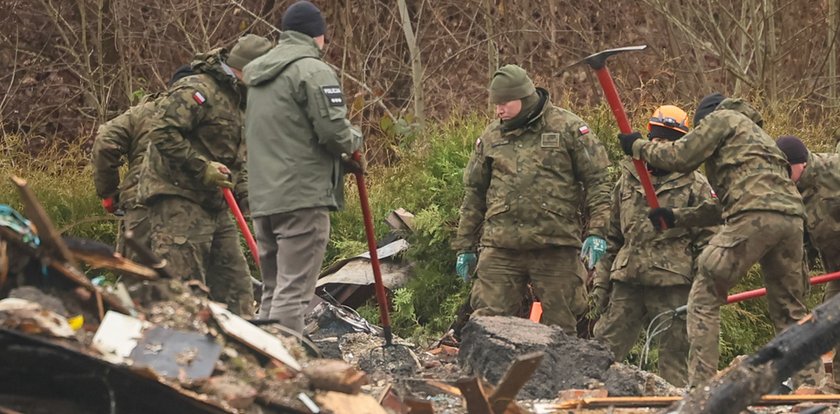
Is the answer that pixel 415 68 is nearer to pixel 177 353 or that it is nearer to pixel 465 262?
pixel 465 262

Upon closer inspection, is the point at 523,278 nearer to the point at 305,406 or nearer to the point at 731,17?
the point at 305,406

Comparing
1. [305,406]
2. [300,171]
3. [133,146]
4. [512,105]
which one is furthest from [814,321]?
[133,146]

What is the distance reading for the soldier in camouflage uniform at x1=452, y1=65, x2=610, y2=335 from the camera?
9.66m

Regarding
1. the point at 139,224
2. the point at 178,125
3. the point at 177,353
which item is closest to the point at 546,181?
the point at 178,125

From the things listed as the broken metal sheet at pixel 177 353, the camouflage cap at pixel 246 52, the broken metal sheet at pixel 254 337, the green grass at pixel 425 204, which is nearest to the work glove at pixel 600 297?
the green grass at pixel 425 204

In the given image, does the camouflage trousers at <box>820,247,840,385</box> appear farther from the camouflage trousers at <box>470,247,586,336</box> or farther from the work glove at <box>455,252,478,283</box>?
the work glove at <box>455,252,478,283</box>

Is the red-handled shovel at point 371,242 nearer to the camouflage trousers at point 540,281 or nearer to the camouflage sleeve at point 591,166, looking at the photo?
the camouflage trousers at point 540,281

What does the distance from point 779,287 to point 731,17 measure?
5.74 m

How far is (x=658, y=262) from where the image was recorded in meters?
9.86

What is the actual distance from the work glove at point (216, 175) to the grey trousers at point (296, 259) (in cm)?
74

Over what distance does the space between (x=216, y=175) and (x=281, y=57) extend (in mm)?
1041

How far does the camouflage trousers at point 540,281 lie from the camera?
385 inches

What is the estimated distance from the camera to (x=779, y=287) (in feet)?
30.4

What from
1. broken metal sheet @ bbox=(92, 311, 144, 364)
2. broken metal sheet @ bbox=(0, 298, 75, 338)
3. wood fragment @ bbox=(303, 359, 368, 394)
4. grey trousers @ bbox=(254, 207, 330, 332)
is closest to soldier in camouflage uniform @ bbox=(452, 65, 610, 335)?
grey trousers @ bbox=(254, 207, 330, 332)
